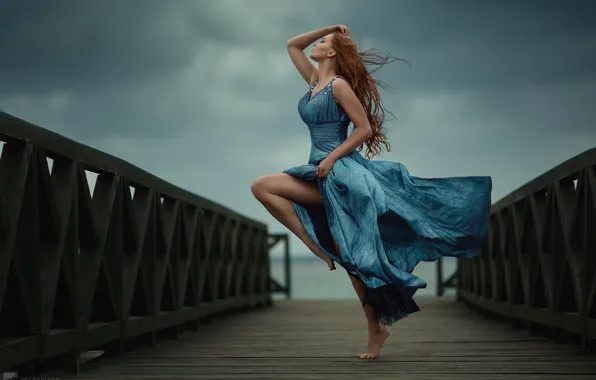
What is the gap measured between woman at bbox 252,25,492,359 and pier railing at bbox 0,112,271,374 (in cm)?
84

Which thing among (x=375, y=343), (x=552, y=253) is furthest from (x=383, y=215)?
(x=552, y=253)

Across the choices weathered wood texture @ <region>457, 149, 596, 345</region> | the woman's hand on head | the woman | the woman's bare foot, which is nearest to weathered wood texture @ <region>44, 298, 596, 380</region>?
the woman's bare foot

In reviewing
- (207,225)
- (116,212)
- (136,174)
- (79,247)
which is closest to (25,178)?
(79,247)

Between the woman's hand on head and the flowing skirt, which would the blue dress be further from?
the woman's hand on head

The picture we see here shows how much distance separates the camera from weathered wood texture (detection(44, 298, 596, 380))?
435 cm

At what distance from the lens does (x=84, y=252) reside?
4.86m

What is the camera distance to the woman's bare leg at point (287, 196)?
5.05m

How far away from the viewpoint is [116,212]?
17.4 feet

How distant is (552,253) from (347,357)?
1512 mm

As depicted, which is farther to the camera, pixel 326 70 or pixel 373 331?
pixel 326 70

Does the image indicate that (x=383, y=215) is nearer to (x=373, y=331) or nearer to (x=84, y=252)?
(x=373, y=331)

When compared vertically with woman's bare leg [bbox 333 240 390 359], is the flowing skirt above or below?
above

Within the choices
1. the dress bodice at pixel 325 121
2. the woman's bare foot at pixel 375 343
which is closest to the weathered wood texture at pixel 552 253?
the woman's bare foot at pixel 375 343

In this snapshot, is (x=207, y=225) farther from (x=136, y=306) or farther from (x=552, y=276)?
(x=552, y=276)
